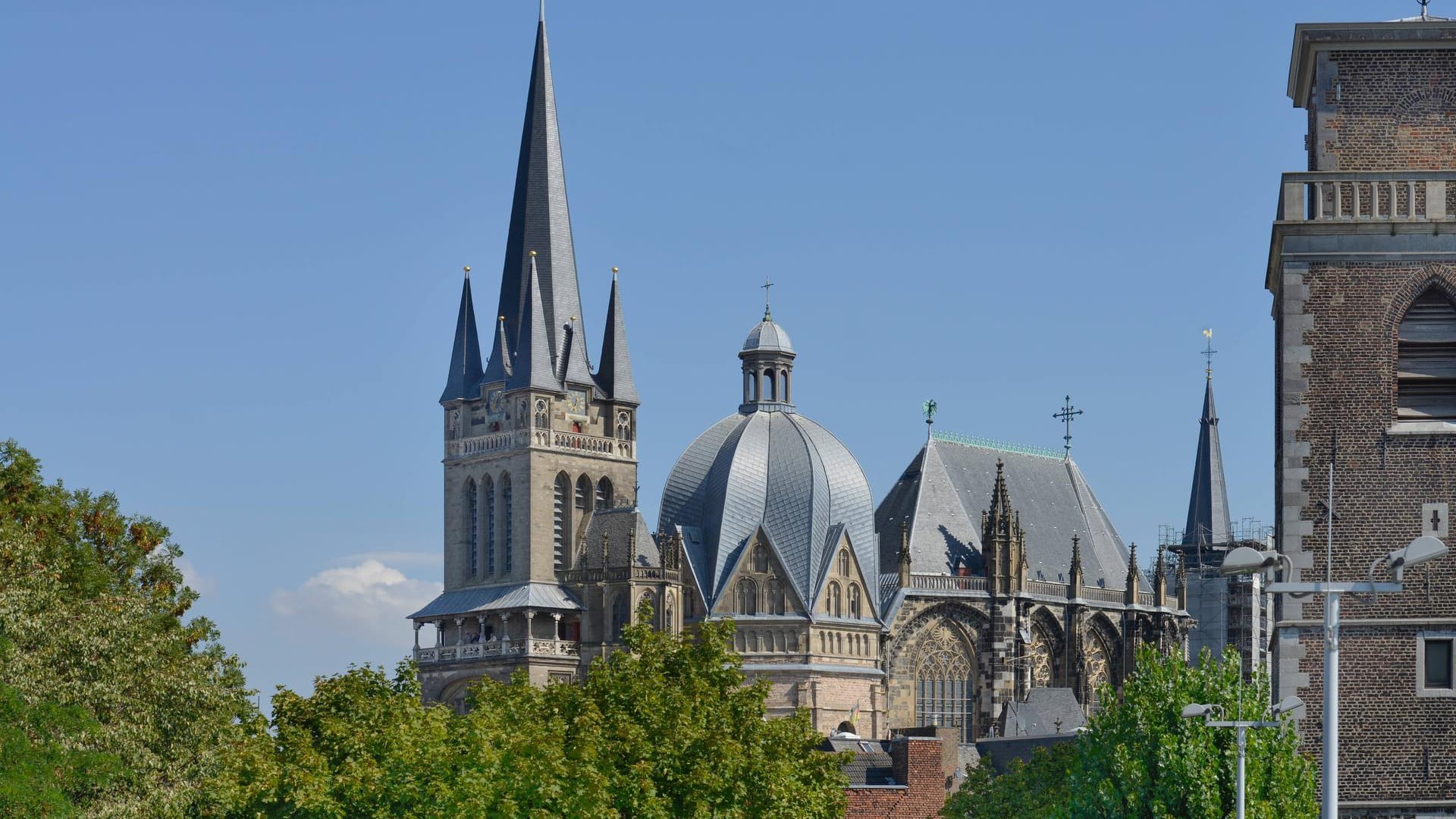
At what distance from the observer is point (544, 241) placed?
137625 millimetres

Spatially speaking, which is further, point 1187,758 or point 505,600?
point 505,600

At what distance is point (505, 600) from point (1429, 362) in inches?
3503

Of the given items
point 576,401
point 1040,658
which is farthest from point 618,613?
point 1040,658

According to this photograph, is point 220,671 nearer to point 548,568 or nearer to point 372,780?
A: point 372,780

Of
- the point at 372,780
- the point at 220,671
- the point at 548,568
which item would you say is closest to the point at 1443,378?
the point at 372,780

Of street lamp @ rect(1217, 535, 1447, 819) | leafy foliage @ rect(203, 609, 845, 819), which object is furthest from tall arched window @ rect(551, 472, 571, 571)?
street lamp @ rect(1217, 535, 1447, 819)

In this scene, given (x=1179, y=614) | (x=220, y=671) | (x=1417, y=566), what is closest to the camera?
(x=1417, y=566)

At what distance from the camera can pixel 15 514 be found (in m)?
71.9

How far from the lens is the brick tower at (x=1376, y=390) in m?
45.3

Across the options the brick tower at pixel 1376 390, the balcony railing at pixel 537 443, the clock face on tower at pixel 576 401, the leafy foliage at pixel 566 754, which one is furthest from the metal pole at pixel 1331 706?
the clock face on tower at pixel 576 401

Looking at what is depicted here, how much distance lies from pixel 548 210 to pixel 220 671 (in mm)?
68393

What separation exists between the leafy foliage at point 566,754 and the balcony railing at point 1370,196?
19116mm

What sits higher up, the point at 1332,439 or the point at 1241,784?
the point at 1332,439

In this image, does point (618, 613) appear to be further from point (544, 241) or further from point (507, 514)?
point (544, 241)
